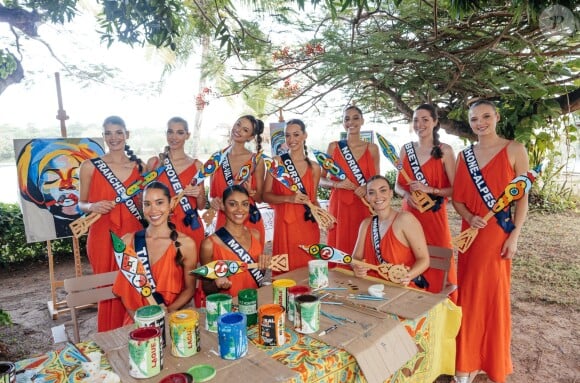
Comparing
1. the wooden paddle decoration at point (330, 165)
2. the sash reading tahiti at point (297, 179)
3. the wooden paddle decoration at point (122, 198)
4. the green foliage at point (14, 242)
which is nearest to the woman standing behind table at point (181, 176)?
the wooden paddle decoration at point (122, 198)

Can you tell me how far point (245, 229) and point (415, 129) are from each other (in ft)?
6.19

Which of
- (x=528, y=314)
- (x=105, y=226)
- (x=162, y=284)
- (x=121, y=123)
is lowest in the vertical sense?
(x=528, y=314)

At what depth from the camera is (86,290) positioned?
2557 mm

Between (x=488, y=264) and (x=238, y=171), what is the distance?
2.22 metres

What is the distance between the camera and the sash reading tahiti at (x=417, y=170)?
11.7ft

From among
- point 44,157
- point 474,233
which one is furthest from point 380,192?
point 44,157

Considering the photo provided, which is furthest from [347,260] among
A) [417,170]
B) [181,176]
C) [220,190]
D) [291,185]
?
[181,176]

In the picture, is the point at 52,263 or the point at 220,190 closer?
the point at 220,190

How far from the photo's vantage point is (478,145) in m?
3.06

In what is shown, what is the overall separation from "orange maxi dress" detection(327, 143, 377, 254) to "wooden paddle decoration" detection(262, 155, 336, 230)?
1.51 feet

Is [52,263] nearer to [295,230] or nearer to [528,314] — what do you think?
[295,230]

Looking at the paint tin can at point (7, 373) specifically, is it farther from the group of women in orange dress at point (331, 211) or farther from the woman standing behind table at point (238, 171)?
the woman standing behind table at point (238, 171)

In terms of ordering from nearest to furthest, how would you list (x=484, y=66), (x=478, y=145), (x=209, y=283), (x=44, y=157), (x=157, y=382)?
(x=157, y=382), (x=209, y=283), (x=478, y=145), (x=484, y=66), (x=44, y=157)

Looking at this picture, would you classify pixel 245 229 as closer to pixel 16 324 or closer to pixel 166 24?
pixel 166 24
